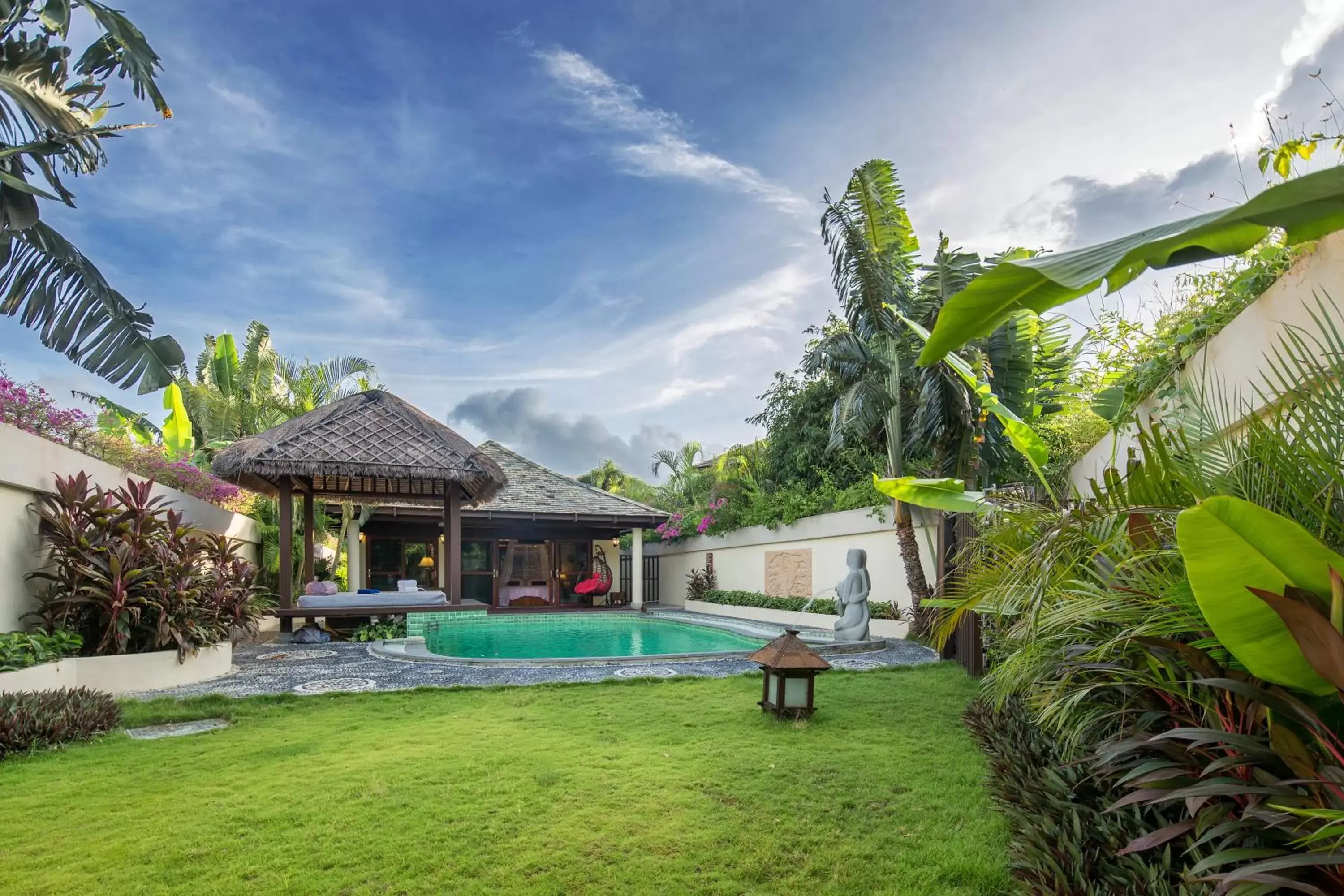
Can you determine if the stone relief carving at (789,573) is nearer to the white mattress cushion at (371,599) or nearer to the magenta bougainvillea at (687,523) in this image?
the magenta bougainvillea at (687,523)

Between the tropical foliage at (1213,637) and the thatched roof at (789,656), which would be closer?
the tropical foliage at (1213,637)

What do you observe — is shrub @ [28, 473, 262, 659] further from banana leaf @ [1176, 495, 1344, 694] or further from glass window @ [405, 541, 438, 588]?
glass window @ [405, 541, 438, 588]

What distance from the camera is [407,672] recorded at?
839 cm

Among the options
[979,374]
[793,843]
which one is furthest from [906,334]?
[793,843]

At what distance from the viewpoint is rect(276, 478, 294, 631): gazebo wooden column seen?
11852 millimetres

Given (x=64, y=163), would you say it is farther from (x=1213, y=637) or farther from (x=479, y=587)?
(x=479, y=587)

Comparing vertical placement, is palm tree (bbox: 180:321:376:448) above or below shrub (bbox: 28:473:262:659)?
above

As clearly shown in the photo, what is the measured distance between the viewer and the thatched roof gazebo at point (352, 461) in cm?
1138

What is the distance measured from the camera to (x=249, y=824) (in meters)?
3.41

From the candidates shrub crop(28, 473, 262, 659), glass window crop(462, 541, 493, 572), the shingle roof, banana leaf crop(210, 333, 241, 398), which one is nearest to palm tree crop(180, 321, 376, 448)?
banana leaf crop(210, 333, 241, 398)

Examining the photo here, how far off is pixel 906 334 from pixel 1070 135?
4820 millimetres

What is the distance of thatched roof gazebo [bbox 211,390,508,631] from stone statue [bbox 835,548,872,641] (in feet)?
22.3

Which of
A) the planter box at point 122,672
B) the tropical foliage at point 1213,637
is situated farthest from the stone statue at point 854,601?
the planter box at point 122,672

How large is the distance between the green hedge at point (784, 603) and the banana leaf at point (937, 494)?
704 centimetres
